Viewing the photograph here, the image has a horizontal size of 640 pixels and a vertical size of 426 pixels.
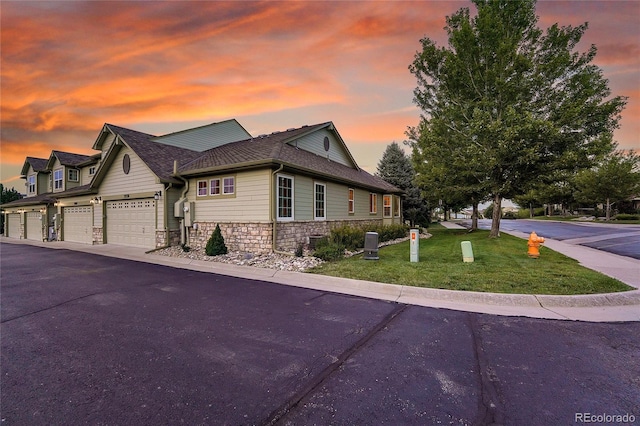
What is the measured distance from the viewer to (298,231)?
12.3 metres

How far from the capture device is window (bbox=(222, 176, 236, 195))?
12065 millimetres

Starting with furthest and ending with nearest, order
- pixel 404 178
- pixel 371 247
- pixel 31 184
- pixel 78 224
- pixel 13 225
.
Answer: pixel 404 178 → pixel 13 225 → pixel 31 184 → pixel 78 224 → pixel 371 247

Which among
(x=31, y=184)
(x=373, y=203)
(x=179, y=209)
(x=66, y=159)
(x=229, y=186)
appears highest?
(x=66, y=159)

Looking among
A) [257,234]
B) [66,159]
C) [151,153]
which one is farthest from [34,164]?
[257,234]

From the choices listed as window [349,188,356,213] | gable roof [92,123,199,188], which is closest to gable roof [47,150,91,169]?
gable roof [92,123,199,188]

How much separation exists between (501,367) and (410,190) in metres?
25.7

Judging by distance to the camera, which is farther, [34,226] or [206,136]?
[34,226]

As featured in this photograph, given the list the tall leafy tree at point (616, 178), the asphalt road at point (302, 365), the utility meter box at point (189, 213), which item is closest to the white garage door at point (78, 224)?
the utility meter box at point (189, 213)

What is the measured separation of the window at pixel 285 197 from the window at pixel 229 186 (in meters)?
2.16

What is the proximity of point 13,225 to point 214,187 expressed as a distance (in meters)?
28.0

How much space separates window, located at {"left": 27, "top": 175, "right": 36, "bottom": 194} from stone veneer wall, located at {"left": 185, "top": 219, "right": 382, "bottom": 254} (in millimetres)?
22319

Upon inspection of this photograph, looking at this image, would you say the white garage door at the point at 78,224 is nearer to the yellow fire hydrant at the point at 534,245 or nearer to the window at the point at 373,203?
the window at the point at 373,203

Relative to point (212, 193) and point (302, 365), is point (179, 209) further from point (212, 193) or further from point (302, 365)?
point (302, 365)

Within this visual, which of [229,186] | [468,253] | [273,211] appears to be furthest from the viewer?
[229,186]
